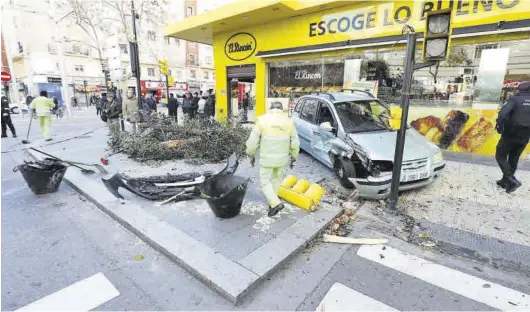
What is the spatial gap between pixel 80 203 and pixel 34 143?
7.21 m

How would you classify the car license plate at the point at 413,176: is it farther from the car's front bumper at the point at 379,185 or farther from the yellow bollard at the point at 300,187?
the yellow bollard at the point at 300,187

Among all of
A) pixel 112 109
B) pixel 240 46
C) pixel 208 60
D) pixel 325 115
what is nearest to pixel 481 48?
pixel 325 115

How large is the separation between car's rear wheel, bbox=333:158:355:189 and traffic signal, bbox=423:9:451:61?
6.15ft

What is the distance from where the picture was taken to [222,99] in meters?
13.3

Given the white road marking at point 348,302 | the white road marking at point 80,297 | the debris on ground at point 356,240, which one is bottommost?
the white road marking at point 348,302

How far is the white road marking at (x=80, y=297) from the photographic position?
2.43 meters

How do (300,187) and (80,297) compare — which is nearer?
(80,297)

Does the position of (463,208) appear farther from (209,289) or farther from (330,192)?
(209,289)

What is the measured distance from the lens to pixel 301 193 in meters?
4.33

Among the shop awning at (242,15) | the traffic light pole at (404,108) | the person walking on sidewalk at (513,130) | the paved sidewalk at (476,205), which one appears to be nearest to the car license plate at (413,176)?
the traffic light pole at (404,108)

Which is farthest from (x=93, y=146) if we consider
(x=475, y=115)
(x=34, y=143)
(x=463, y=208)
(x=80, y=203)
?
(x=475, y=115)

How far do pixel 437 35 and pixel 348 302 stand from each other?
3385 millimetres

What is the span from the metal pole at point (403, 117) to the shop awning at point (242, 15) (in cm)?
531

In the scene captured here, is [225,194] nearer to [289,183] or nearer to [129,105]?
[289,183]
